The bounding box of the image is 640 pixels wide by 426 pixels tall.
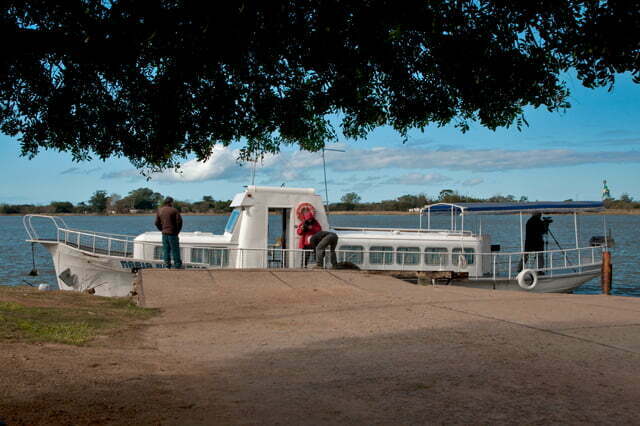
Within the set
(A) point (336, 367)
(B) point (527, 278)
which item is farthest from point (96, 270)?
(A) point (336, 367)

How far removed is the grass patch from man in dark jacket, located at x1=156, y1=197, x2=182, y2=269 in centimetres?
313

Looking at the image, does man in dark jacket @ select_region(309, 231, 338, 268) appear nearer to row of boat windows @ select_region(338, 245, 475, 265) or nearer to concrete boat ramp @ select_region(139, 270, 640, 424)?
row of boat windows @ select_region(338, 245, 475, 265)

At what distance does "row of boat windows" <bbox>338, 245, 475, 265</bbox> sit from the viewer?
1994 cm

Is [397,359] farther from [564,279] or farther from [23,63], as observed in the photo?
[564,279]

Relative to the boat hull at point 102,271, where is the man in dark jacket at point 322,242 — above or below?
above

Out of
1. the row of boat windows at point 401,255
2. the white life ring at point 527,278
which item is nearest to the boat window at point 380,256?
the row of boat windows at point 401,255

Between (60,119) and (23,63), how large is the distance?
0.84 m

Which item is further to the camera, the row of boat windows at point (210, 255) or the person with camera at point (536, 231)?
the person with camera at point (536, 231)

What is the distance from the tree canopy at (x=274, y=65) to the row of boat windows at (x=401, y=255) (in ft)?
40.6

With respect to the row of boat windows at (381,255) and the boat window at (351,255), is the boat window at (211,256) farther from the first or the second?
the boat window at (351,255)

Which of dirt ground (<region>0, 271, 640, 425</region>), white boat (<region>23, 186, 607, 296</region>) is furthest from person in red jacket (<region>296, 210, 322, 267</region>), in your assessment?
dirt ground (<region>0, 271, 640, 425</region>)

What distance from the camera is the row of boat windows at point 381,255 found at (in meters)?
19.2

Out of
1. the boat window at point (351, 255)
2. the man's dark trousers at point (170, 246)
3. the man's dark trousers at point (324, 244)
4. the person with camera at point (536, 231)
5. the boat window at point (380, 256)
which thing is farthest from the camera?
the person with camera at point (536, 231)

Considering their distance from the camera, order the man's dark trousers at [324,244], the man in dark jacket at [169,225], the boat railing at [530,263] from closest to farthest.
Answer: the man in dark jacket at [169,225] < the man's dark trousers at [324,244] < the boat railing at [530,263]
